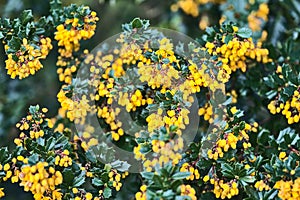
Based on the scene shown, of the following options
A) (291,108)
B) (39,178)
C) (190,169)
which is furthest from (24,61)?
(291,108)

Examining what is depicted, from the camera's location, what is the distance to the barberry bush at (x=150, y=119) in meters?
1.03

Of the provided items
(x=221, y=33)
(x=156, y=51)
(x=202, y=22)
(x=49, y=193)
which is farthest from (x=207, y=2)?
(x=49, y=193)

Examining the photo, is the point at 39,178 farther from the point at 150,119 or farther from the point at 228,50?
the point at 228,50

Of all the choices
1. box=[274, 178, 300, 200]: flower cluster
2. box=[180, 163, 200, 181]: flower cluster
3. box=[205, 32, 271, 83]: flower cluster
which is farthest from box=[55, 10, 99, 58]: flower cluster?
box=[274, 178, 300, 200]: flower cluster

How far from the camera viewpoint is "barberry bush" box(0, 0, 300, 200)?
103cm

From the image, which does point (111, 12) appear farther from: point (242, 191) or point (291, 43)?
point (242, 191)

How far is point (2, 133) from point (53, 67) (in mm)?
295

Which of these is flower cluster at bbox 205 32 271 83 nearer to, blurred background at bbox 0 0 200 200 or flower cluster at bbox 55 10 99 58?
flower cluster at bbox 55 10 99 58

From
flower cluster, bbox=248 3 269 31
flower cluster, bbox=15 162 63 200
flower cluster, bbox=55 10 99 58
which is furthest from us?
flower cluster, bbox=248 3 269 31

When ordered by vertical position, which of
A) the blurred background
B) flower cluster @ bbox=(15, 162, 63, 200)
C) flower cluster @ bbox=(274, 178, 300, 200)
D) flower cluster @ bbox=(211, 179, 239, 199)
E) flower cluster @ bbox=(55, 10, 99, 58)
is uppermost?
the blurred background

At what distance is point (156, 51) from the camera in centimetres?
113

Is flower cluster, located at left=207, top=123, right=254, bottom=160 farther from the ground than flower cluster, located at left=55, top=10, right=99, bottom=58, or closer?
closer

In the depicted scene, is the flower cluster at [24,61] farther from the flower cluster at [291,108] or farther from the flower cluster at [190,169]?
the flower cluster at [291,108]

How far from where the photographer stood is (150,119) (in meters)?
1.06
